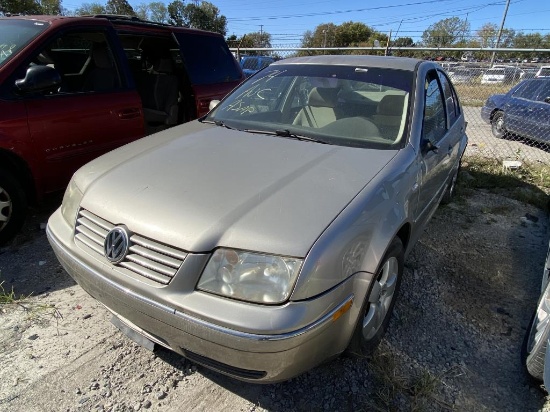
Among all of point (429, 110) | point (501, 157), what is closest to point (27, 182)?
point (429, 110)

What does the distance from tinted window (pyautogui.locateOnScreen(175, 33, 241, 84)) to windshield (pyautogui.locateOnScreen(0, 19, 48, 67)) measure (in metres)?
1.57

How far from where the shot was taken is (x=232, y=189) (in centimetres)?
187

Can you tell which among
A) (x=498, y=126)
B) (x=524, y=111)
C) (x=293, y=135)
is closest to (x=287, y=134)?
(x=293, y=135)

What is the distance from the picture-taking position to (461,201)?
4691 mm

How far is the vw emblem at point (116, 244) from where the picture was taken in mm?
1715

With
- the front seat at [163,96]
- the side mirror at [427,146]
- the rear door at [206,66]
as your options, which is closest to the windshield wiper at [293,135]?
the side mirror at [427,146]

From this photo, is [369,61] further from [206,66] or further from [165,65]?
[165,65]

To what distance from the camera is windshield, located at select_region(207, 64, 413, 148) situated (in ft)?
8.28

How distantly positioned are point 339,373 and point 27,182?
9.56 ft

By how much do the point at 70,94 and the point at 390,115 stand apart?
2.71 metres

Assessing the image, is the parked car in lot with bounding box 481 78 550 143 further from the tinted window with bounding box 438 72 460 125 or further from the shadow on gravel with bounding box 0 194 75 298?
the shadow on gravel with bounding box 0 194 75 298

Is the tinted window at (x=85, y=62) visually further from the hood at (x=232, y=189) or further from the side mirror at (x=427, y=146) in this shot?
the side mirror at (x=427, y=146)

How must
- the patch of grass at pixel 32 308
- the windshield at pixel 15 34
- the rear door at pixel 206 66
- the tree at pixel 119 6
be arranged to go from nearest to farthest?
1. the patch of grass at pixel 32 308
2. the windshield at pixel 15 34
3. the rear door at pixel 206 66
4. the tree at pixel 119 6

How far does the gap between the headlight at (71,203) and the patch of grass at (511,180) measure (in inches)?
173
